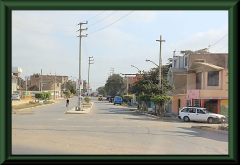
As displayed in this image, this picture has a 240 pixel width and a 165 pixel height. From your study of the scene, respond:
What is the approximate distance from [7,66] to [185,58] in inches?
1536

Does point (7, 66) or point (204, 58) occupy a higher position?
point (204, 58)

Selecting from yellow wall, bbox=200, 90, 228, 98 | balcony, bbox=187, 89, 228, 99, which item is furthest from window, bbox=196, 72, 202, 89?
yellow wall, bbox=200, 90, 228, 98

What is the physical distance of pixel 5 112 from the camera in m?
5.44

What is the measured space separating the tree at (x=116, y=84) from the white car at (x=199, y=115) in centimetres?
6642

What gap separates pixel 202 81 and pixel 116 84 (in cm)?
6253

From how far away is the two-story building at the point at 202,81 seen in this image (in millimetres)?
30562

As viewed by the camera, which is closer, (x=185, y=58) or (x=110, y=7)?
(x=110, y=7)

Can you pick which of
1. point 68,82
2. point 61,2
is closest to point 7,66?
point 61,2

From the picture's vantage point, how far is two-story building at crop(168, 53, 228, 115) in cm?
3056

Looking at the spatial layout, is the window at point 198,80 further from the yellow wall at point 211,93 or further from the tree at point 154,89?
the tree at point 154,89

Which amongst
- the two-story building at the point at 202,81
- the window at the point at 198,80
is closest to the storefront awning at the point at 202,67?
the two-story building at the point at 202,81

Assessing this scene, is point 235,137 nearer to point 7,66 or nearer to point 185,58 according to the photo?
point 7,66

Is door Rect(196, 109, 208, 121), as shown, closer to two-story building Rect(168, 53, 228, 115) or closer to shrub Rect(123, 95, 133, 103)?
two-story building Rect(168, 53, 228, 115)
